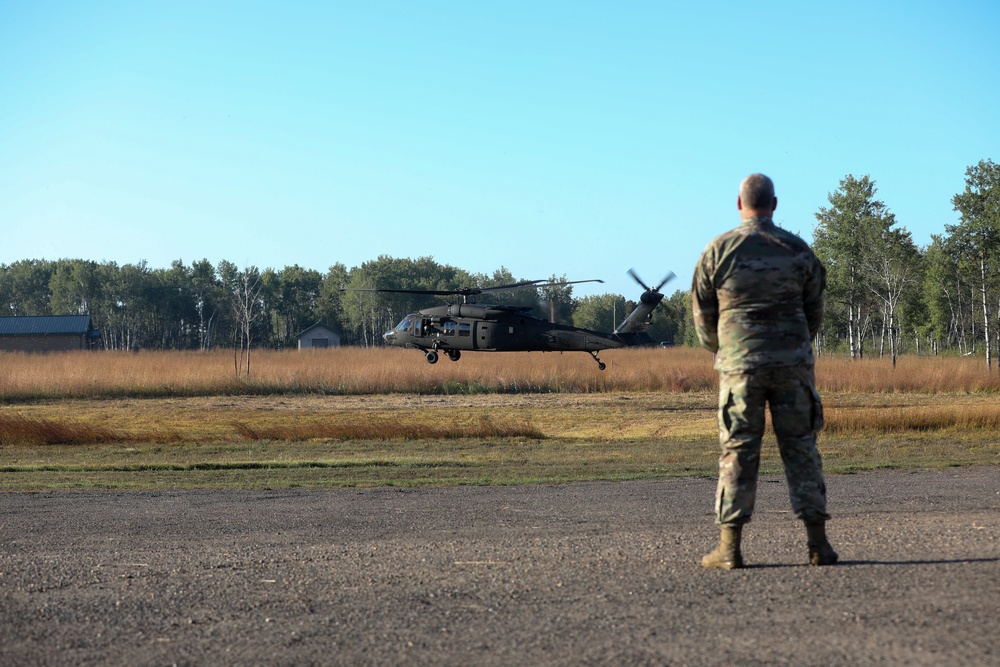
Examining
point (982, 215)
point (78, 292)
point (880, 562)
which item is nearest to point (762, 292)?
point (880, 562)

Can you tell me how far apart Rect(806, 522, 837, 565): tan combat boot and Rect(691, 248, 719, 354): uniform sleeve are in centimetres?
115

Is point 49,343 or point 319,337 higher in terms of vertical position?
point 319,337

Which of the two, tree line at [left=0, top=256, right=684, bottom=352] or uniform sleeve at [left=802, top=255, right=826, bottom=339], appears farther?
tree line at [left=0, top=256, right=684, bottom=352]

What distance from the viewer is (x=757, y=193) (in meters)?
6.04

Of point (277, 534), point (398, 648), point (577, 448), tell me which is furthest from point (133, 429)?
point (398, 648)

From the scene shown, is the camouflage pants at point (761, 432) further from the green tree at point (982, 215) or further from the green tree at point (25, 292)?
the green tree at point (25, 292)

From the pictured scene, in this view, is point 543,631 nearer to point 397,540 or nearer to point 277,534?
point 397,540

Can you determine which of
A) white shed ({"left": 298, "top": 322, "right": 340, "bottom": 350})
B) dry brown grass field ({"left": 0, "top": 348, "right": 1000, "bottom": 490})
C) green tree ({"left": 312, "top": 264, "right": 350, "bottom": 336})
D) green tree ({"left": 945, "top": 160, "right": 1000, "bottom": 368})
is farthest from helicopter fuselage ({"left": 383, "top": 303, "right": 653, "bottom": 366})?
green tree ({"left": 312, "top": 264, "right": 350, "bottom": 336})

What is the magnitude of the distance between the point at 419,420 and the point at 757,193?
25376 millimetres

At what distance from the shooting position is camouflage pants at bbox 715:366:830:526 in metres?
5.78

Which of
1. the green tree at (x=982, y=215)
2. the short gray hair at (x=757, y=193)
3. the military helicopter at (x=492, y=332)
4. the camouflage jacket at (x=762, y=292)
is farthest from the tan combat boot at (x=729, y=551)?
the green tree at (x=982, y=215)

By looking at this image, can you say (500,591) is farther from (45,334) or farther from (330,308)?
(330,308)

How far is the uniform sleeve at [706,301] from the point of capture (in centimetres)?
602

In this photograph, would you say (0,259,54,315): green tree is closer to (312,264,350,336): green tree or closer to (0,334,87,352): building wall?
(312,264,350,336): green tree
